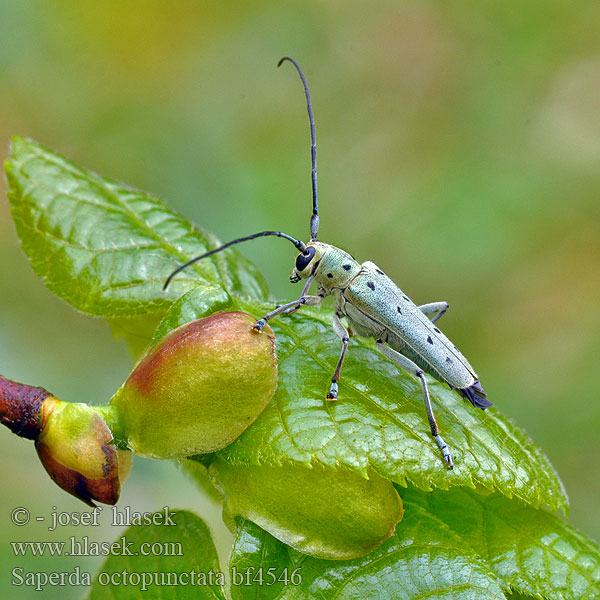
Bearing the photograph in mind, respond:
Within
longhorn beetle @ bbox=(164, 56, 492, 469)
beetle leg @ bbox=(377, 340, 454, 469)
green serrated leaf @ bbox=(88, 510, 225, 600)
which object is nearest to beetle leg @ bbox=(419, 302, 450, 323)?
longhorn beetle @ bbox=(164, 56, 492, 469)

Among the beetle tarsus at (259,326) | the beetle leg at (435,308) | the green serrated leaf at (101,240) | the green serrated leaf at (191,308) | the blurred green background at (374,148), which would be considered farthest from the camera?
the blurred green background at (374,148)

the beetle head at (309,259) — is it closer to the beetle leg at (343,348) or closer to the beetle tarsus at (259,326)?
the beetle leg at (343,348)

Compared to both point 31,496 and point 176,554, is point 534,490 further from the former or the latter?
point 31,496

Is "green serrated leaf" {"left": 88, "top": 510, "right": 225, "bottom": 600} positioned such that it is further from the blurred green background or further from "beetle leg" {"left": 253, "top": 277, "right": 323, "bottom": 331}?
the blurred green background

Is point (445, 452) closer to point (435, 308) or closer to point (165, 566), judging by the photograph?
point (165, 566)

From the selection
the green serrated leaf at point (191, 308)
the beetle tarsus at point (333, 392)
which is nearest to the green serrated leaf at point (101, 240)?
the green serrated leaf at point (191, 308)

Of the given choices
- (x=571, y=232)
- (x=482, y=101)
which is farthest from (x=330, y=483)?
(x=482, y=101)
